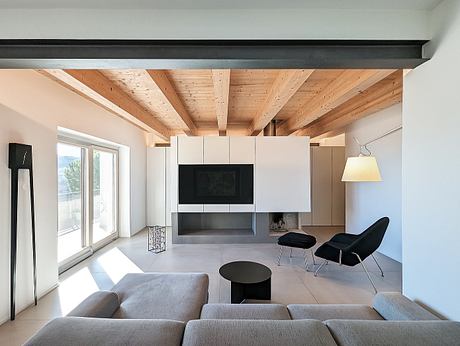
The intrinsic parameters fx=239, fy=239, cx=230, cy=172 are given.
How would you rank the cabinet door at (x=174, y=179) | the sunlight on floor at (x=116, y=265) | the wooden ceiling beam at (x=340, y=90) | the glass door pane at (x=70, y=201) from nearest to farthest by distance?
1. the wooden ceiling beam at (x=340, y=90)
2. the sunlight on floor at (x=116, y=265)
3. the glass door pane at (x=70, y=201)
4. the cabinet door at (x=174, y=179)

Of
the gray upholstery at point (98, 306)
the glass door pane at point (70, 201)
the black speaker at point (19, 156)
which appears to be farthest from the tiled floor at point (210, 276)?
the black speaker at point (19, 156)

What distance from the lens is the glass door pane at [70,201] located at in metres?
3.63

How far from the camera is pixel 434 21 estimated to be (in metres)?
1.57

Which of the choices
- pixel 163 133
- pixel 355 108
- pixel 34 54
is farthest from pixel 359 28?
pixel 163 133

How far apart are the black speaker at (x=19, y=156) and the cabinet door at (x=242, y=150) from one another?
327 cm

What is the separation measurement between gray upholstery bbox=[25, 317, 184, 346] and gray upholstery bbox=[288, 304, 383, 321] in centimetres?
87

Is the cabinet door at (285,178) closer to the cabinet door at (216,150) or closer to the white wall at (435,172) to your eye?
the cabinet door at (216,150)

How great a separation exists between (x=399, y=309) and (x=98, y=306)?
200 cm

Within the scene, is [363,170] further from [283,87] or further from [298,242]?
[283,87]

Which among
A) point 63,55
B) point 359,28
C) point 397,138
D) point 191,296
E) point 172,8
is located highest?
point 172,8

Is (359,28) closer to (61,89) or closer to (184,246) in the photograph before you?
(61,89)

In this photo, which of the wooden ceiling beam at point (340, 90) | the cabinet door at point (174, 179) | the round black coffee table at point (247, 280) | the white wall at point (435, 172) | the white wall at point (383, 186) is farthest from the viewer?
the cabinet door at point (174, 179)

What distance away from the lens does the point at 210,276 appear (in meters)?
3.36

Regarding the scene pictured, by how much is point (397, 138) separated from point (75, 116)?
16.5 feet
